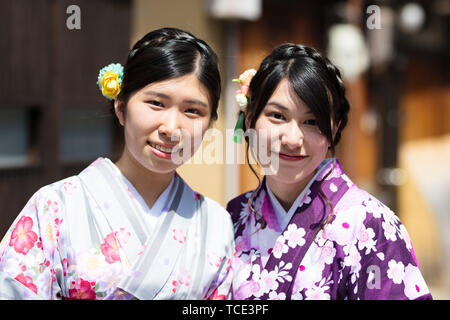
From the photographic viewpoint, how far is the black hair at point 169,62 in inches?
73.1

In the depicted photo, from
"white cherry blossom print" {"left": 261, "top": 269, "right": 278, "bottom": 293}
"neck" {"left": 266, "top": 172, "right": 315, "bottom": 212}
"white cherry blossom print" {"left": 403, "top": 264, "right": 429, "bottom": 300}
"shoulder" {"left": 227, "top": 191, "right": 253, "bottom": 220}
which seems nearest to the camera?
"white cherry blossom print" {"left": 403, "top": 264, "right": 429, "bottom": 300}

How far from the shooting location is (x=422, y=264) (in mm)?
6762

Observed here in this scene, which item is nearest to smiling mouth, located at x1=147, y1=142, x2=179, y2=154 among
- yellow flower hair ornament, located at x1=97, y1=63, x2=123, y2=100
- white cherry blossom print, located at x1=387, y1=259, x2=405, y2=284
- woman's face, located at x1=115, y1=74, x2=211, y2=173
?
woman's face, located at x1=115, y1=74, x2=211, y2=173

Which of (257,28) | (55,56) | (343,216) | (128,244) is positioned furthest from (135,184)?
(257,28)

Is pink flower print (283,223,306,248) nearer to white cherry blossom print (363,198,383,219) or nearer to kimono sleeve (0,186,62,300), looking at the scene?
white cherry blossom print (363,198,383,219)

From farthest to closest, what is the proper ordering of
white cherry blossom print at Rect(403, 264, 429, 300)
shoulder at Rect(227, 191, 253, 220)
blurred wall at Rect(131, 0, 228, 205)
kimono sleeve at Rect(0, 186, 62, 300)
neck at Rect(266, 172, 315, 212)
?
1. blurred wall at Rect(131, 0, 228, 205)
2. shoulder at Rect(227, 191, 253, 220)
3. neck at Rect(266, 172, 315, 212)
4. white cherry blossom print at Rect(403, 264, 429, 300)
5. kimono sleeve at Rect(0, 186, 62, 300)

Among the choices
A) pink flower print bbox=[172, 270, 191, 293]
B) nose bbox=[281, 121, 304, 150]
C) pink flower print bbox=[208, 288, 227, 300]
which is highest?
nose bbox=[281, 121, 304, 150]

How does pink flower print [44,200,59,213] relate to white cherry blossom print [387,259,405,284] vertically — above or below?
above

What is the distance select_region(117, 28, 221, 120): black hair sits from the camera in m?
1.86

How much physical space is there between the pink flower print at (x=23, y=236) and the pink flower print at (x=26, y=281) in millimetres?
80

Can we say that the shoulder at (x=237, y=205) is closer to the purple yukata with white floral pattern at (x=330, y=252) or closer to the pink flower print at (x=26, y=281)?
the purple yukata with white floral pattern at (x=330, y=252)

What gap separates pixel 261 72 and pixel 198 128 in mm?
329

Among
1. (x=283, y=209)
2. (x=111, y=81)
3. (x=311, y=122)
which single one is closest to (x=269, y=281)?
(x=283, y=209)

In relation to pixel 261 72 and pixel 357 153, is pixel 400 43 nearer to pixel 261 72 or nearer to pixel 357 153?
pixel 357 153
